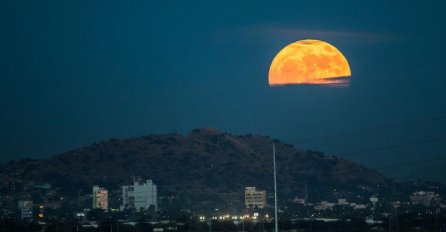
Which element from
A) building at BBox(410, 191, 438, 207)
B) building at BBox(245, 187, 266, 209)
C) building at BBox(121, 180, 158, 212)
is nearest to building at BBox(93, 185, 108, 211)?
building at BBox(121, 180, 158, 212)

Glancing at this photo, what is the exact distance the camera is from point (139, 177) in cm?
18938

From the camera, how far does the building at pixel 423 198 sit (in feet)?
464

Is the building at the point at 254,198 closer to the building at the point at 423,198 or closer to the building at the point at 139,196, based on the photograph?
the building at the point at 139,196

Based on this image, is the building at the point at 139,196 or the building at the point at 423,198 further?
the building at the point at 139,196

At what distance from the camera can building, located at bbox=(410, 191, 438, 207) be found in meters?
142

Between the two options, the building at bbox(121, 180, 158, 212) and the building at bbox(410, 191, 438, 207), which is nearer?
the building at bbox(410, 191, 438, 207)

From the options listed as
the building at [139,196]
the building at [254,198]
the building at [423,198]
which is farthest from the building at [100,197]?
the building at [423,198]

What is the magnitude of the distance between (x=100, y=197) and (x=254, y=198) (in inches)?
1325

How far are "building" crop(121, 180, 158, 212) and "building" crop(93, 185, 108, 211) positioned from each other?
135 inches

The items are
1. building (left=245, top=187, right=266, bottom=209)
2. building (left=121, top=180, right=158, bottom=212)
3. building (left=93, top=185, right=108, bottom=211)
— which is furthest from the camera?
building (left=93, top=185, right=108, bottom=211)

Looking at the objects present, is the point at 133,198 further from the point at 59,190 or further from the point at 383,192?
the point at 383,192

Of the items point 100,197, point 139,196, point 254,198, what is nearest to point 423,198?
point 254,198

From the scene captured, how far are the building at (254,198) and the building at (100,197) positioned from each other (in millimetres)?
25859

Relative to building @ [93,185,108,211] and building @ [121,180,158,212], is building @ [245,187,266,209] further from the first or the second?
building @ [93,185,108,211]
